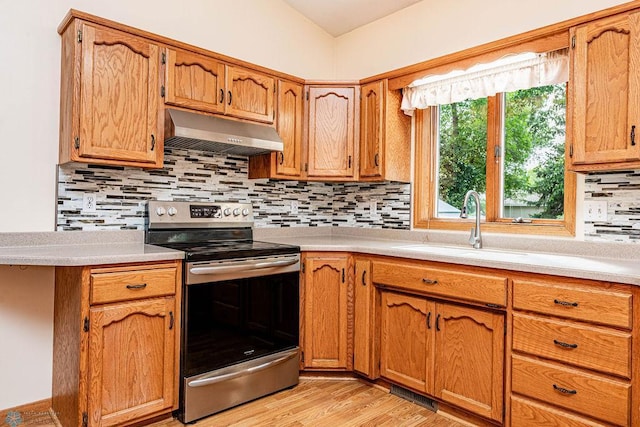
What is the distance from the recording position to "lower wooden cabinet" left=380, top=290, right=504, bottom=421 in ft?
6.69

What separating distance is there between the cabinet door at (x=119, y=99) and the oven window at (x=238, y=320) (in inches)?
32.6

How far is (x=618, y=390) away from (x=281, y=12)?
319cm

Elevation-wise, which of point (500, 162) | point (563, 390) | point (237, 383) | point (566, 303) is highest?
point (500, 162)

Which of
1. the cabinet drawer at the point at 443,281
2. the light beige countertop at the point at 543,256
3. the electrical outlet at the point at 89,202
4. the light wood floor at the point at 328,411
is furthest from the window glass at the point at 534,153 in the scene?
the electrical outlet at the point at 89,202

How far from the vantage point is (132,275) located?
1.99 m

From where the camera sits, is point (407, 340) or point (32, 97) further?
point (407, 340)

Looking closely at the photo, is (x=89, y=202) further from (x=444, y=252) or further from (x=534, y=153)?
(x=534, y=153)

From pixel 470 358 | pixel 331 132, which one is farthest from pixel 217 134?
pixel 470 358

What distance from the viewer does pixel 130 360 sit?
2.00 metres

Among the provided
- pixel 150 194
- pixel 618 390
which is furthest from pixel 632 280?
pixel 150 194

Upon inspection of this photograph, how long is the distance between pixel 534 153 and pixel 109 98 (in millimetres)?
2488

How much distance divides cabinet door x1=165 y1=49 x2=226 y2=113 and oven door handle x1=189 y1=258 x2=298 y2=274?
98 centimetres

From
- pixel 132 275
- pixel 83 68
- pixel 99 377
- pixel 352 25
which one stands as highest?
pixel 352 25

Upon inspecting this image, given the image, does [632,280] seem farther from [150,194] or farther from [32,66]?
[32,66]
